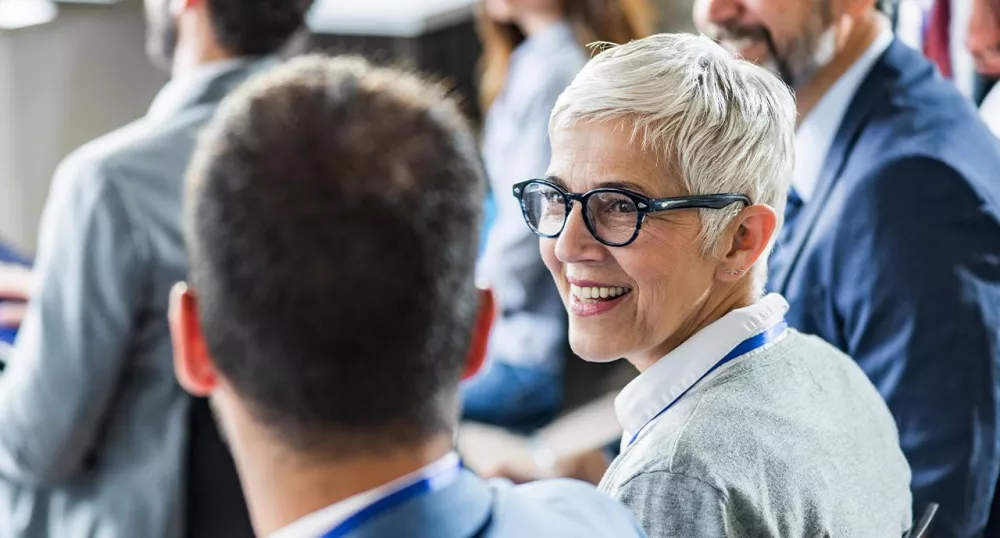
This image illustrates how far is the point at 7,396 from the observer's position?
2.01 metres

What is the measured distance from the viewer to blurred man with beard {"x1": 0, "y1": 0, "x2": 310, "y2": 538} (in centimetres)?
193

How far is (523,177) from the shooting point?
3.31 m

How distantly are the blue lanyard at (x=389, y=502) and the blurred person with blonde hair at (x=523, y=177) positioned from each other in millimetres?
2261

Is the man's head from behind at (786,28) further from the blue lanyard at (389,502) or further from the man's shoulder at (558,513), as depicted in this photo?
the blue lanyard at (389,502)

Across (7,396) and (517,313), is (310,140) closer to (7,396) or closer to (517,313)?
(7,396)

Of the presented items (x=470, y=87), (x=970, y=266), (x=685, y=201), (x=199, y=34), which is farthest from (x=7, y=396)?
(x=470, y=87)

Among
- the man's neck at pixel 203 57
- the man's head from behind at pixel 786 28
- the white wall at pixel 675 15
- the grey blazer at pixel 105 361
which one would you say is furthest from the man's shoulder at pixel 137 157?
the white wall at pixel 675 15


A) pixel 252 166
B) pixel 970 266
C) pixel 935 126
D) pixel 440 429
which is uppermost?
pixel 252 166

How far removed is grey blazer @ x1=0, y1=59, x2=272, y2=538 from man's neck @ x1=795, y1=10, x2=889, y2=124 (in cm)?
106

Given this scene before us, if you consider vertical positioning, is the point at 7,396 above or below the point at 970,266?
below

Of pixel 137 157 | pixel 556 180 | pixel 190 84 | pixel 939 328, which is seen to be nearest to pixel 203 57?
pixel 190 84

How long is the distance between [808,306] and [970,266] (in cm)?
24

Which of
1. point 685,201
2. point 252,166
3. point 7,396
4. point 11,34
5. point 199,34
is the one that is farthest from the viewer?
point 11,34

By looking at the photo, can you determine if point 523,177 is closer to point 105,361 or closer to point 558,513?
point 105,361
